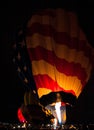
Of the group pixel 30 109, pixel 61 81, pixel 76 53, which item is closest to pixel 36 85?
pixel 61 81

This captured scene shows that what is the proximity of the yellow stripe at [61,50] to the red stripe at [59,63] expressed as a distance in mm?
58

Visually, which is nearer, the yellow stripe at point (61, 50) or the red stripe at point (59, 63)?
the red stripe at point (59, 63)

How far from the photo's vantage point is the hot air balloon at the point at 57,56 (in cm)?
547

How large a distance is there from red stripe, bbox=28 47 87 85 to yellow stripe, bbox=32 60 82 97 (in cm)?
5

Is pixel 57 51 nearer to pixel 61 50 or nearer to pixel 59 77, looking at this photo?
pixel 61 50

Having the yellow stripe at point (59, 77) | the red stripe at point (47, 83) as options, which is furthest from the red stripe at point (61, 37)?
the red stripe at point (47, 83)

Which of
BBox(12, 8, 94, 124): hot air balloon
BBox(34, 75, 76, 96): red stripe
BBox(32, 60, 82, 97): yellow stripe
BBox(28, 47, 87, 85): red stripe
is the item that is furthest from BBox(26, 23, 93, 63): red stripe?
BBox(34, 75, 76, 96): red stripe

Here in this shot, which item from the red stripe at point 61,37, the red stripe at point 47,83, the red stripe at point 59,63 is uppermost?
the red stripe at point 61,37

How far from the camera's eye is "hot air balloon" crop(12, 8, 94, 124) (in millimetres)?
5473

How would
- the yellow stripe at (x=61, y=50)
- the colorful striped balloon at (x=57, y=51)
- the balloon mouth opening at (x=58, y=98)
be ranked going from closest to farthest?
the balloon mouth opening at (x=58, y=98), the colorful striped balloon at (x=57, y=51), the yellow stripe at (x=61, y=50)

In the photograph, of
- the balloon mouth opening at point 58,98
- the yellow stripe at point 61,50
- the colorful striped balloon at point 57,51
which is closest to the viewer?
the balloon mouth opening at point 58,98

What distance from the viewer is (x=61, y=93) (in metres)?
5.40

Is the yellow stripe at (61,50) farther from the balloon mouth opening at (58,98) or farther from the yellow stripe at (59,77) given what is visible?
the balloon mouth opening at (58,98)

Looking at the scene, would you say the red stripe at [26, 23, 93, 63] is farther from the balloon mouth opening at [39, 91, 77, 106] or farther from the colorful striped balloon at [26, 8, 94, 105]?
the balloon mouth opening at [39, 91, 77, 106]
